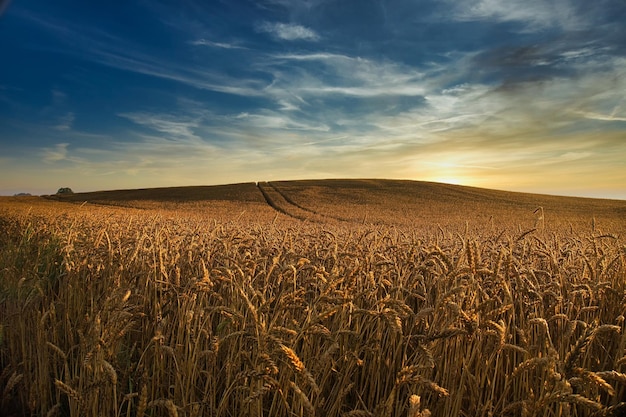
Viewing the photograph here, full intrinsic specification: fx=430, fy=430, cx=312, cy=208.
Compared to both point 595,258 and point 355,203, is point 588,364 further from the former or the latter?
point 355,203

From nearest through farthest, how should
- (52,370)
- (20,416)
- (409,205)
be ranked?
1. (20,416)
2. (52,370)
3. (409,205)

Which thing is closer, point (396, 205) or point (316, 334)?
point (316, 334)

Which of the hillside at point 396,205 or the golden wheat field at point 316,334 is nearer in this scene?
the golden wheat field at point 316,334

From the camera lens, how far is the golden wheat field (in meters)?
2.88

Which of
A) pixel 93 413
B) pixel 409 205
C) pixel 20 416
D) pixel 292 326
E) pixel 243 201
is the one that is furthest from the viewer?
pixel 243 201

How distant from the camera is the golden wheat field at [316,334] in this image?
114 inches

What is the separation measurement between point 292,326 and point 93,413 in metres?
1.59

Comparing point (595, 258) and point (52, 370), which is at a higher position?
point (595, 258)

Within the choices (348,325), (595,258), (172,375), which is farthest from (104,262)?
(595,258)

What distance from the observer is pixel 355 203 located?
48688 mm

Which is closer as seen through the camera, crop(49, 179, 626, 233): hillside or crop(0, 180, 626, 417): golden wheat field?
crop(0, 180, 626, 417): golden wheat field

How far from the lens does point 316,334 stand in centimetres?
368

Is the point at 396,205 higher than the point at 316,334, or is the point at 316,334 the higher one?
the point at 396,205

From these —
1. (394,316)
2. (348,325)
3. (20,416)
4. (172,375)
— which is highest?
(394,316)
